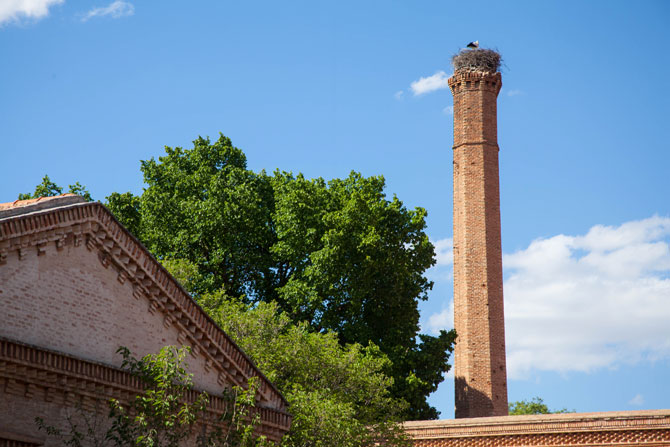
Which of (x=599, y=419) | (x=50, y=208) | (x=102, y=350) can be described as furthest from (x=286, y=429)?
(x=599, y=419)

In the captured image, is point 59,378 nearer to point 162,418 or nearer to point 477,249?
point 162,418

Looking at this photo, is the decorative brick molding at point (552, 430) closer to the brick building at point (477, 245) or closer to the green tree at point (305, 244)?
the green tree at point (305, 244)

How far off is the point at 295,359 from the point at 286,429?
615 cm

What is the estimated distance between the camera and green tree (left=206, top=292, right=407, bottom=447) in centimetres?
1966

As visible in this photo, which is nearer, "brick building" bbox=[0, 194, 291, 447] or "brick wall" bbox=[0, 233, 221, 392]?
"brick building" bbox=[0, 194, 291, 447]

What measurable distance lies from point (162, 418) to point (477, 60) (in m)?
31.3

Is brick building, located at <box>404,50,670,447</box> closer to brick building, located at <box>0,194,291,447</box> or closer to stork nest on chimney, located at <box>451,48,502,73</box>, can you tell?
stork nest on chimney, located at <box>451,48,502,73</box>

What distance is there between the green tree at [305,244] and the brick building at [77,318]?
15079 millimetres

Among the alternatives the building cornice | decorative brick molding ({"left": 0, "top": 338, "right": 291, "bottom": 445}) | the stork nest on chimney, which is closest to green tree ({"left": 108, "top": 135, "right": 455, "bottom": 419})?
the stork nest on chimney

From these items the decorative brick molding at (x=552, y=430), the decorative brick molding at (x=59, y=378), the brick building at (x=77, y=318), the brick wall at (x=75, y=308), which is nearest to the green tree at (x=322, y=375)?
the decorative brick molding at (x=552, y=430)

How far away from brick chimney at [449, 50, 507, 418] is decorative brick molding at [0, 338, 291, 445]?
23565mm

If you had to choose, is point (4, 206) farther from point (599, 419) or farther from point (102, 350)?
point (599, 419)

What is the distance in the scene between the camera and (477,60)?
4138 centimetres

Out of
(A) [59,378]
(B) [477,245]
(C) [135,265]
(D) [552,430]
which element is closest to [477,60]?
(B) [477,245]
